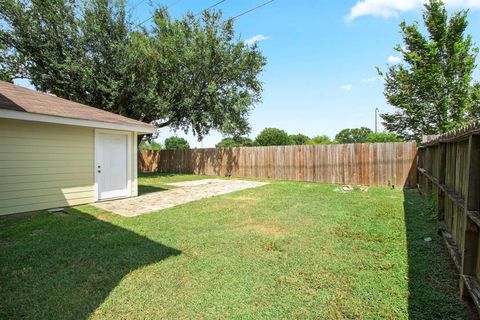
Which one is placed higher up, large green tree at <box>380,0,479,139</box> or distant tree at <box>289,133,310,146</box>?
large green tree at <box>380,0,479,139</box>

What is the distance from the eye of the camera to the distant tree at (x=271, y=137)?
36.0m

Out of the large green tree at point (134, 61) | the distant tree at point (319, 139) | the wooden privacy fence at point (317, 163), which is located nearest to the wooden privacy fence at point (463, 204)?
the wooden privacy fence at point (317, 163)

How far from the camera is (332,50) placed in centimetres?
1169

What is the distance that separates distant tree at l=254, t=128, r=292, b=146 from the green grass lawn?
30.6m

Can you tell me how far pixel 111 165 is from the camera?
297 inches

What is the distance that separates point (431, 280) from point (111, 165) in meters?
7.35

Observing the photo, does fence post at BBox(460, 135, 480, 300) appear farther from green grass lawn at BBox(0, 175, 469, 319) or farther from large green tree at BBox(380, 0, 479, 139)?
large green tree at BBox(380, 0, 479, 139)

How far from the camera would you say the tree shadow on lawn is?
248cm

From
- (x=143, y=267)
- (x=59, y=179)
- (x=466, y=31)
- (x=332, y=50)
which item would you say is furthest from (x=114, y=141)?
(x=466, y=31)

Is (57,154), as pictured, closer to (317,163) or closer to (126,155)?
(126,155)

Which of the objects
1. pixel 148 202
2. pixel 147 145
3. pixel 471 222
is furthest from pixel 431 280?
pixel 147 145

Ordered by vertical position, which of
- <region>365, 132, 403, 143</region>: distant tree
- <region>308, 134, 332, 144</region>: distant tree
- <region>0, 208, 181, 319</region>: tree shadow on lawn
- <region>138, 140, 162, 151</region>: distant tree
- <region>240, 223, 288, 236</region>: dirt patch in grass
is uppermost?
<region>308, 134, 332, 144</region>: distant tree

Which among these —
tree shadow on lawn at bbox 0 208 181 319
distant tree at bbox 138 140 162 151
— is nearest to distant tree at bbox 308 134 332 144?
distant tree at bbox 138 140 162 151

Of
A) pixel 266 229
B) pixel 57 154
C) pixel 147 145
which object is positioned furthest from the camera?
pixel 147 145
